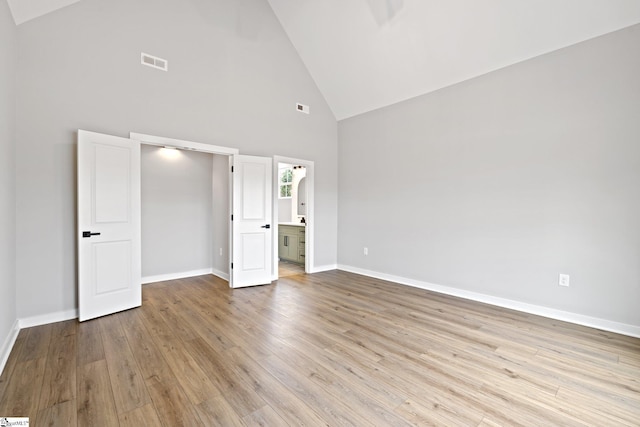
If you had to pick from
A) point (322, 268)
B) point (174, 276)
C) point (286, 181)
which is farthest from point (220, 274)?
point (286, 181)

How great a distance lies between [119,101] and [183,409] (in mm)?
3500

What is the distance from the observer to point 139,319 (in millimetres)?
3184

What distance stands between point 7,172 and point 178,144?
5.67 feet

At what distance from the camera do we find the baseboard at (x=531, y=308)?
2934 millimetres

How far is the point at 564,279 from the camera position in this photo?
3.25 metres

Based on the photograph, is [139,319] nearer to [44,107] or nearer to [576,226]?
[44,107]

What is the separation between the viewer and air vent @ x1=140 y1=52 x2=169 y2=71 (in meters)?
3.67

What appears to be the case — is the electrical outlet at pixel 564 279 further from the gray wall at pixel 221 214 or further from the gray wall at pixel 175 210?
the gray wall at pixel 175 210

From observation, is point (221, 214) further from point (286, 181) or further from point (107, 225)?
point (286, 181)

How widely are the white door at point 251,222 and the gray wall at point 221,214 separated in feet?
1.76

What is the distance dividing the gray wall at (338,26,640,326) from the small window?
3.30 meters

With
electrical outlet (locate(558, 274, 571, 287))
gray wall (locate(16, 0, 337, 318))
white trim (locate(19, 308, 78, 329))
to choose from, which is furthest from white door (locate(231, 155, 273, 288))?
electrical outlet (locate(558, 274, 571, 287))

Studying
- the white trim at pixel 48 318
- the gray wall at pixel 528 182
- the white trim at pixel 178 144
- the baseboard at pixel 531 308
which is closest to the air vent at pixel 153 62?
the white trim at pixel 178 144

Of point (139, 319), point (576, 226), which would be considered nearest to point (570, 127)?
point (576, 226)
